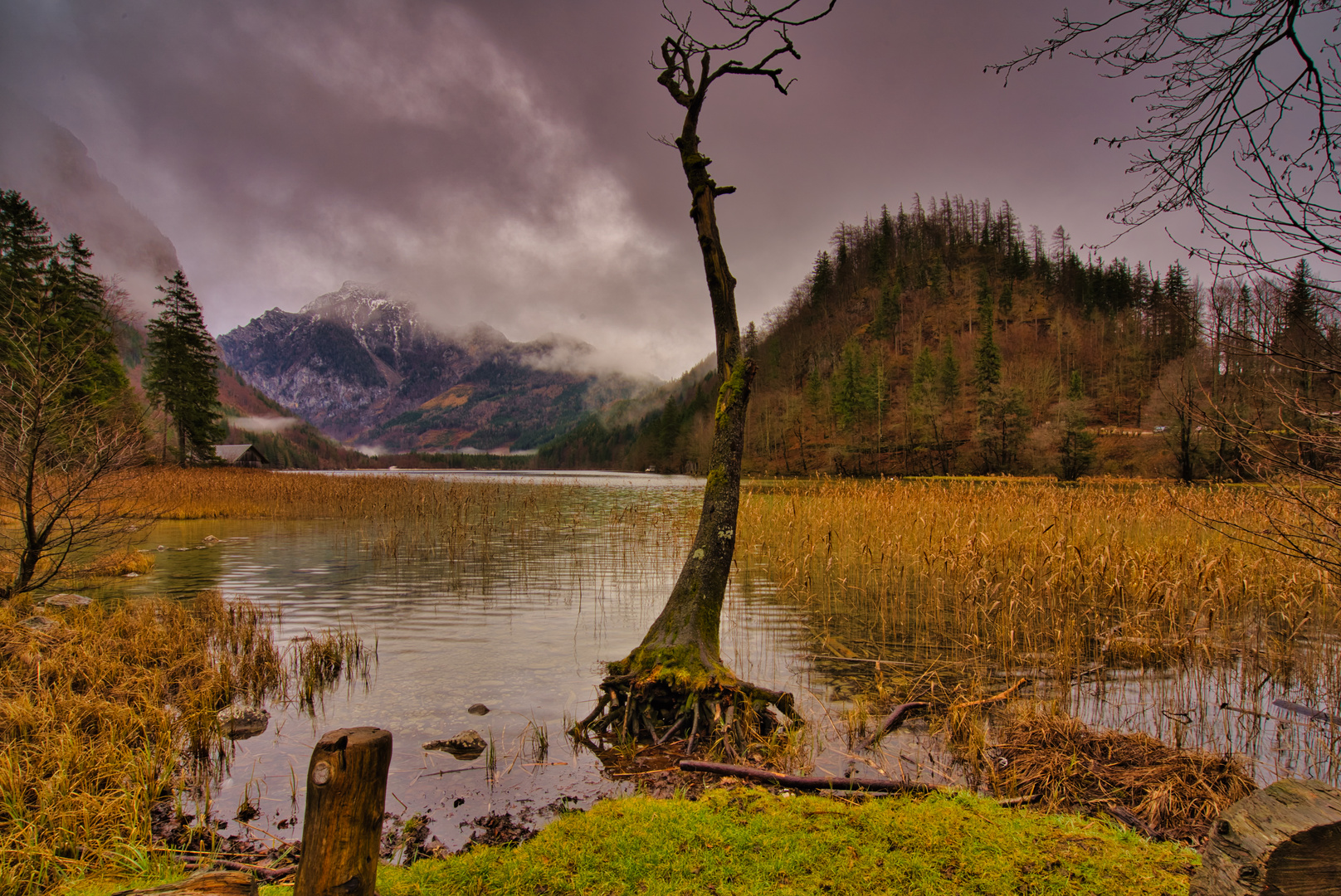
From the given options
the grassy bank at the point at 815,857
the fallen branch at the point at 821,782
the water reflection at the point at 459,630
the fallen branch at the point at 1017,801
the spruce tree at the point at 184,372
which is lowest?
the water reflection at the point at 459,630

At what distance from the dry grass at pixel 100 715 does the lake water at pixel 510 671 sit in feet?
2.02

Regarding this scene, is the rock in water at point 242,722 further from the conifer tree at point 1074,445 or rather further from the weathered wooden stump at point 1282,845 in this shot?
the conifer tree at point 1074,445

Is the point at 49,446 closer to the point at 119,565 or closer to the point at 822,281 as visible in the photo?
the point at 119,565

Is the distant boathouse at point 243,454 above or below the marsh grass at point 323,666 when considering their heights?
above

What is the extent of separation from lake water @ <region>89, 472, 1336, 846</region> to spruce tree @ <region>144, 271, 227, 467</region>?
40046mm

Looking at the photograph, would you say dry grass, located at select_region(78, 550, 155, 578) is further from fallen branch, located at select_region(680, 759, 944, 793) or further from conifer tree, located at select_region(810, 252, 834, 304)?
conifer tree, located at select_region(810, 252, 834, 304)

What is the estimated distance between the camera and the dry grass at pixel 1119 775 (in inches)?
155

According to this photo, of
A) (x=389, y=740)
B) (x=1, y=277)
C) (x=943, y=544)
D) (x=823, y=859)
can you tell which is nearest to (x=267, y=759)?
(x=389, y=740)

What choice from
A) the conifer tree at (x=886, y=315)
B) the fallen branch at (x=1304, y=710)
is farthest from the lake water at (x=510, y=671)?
the conifer tree at (x=886, y=315)

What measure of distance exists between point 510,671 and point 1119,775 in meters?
6.45

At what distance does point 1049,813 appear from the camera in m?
3.91

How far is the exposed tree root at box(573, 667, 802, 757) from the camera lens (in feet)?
17.4

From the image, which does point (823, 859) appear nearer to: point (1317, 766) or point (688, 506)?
point (1317, 766)

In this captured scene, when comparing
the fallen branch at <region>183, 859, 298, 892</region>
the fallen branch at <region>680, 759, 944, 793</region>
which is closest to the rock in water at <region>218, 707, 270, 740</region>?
the fallen branch at <region>183, 859, 298, 892</region>
